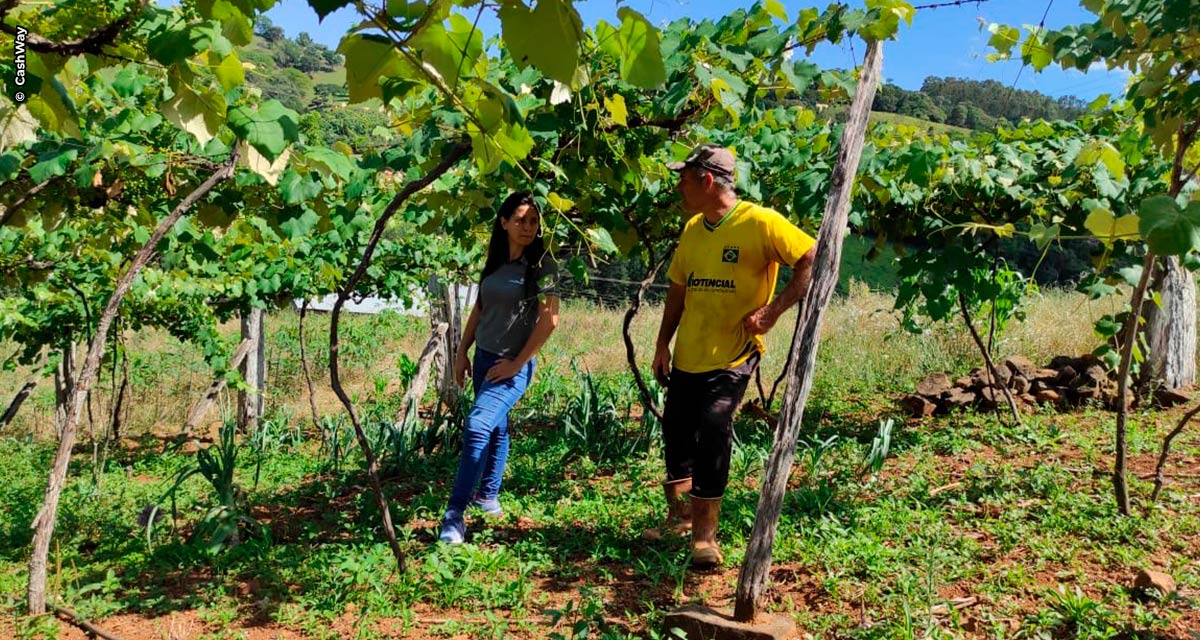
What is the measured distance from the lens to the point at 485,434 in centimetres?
303

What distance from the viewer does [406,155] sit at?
265 cm

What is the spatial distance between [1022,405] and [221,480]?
4.57m

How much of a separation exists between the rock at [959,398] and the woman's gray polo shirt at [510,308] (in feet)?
10.4

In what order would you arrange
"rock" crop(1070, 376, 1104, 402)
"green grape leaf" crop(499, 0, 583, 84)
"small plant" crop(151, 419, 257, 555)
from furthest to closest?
"rock" crop(1070, 376, 1104, 402) → "small plant" crop(151, 419, 257, 555) → "green grape leaf" crop(499, 0, 583, 84)

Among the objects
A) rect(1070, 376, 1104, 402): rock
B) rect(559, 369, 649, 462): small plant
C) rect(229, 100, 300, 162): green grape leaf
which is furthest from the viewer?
rect(1070, 376, 1104, 402): rock

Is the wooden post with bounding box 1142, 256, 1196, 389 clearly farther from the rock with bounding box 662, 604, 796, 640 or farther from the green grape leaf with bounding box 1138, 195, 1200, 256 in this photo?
the green grape leaf with bounding box 1138, 195, 1200, 256

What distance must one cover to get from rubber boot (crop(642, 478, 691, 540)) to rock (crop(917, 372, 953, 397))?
2.83m

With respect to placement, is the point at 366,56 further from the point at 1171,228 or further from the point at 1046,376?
the point at 1046,376

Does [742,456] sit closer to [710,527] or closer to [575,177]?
[710,527]

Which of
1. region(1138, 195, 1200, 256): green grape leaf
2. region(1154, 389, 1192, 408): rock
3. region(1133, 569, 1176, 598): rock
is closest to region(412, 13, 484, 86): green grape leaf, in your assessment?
A: region(1138, 195, 1200, 256): green grape leaf

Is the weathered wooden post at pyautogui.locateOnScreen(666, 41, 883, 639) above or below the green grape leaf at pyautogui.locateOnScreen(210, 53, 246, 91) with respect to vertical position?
below

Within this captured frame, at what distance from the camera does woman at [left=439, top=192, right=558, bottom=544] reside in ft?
9.95

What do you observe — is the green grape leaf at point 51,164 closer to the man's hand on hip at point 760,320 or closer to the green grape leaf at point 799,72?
the man's hand on hip at point 760,320

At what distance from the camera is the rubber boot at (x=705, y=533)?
2.66 m
